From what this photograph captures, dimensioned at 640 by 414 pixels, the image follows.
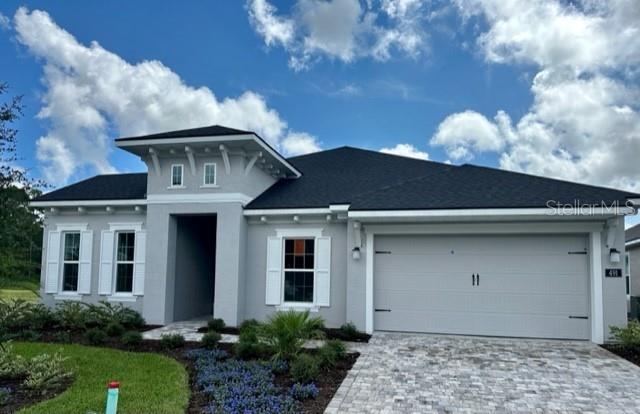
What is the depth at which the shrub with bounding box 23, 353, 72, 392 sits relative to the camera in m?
5.54

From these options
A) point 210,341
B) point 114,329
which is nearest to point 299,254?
point 210,341

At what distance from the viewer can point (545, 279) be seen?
916 centimetres

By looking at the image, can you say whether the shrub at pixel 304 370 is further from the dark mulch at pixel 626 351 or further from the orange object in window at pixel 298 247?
Answer: the dark mulch at pixel 626 351

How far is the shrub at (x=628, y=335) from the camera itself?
786 cm

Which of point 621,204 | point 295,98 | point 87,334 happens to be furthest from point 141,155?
point 621,204

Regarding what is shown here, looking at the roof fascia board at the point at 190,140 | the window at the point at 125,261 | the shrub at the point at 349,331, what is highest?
the roof fascia board at the point at 190,140

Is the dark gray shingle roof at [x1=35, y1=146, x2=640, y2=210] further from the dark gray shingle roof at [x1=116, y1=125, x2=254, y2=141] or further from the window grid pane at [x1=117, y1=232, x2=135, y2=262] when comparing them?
the dark gray shingle roof at [x1=116, y1=125, x2=254, y2=141]

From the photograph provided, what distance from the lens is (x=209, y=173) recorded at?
10.9 m

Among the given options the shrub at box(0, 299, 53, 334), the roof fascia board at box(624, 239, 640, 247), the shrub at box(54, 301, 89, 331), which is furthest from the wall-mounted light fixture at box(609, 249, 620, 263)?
the shrub at box(0, 299, 53, 334)

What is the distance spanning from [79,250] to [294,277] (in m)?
6.25

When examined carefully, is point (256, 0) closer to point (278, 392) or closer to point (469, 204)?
point (469, 204)

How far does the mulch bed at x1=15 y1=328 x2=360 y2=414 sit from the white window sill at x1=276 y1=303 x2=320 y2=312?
2.43 metres

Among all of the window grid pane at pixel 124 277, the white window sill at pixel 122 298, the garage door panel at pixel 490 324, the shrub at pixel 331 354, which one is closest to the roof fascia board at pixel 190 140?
the window grid pane at pixel 124 277

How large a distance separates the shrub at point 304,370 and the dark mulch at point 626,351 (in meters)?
5.47
